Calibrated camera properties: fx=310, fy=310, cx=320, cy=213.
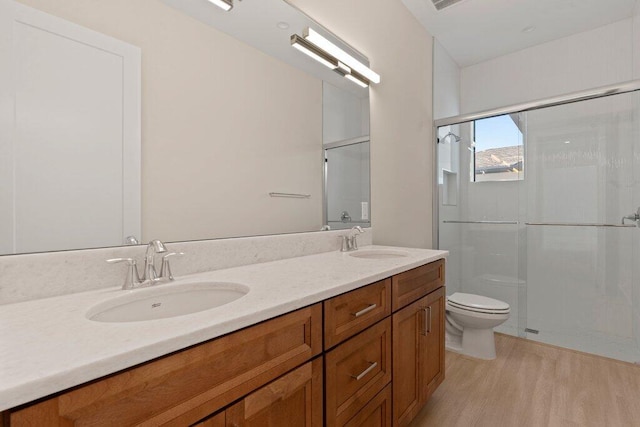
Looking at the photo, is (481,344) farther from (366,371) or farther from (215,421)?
(215,421)

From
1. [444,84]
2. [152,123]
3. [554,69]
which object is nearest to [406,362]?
[152,123]

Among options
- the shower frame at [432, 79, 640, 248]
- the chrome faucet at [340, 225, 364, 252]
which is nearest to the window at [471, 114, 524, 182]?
the shower frame at [432, 79, 640, 248]

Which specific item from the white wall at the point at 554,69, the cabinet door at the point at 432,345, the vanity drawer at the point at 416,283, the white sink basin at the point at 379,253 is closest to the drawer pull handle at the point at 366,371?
the vanity drawer at the point at 416,283

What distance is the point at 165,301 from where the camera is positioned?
92 centimetres

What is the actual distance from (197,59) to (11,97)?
21.7 inches

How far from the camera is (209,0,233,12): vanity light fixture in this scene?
1.18m

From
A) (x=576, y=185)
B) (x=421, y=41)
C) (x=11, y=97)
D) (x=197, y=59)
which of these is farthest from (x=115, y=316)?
(x=576, y=185)

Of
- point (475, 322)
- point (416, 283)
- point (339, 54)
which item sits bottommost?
point (475, 322)

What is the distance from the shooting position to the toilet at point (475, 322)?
2154mm

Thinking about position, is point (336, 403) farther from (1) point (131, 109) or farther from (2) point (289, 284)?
(1) point (131, 109)

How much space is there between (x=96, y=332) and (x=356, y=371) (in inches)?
30.4

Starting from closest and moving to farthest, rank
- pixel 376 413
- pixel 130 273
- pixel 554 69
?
1. pixel 130 273
2. pixel 376 413
3. pixel 554 69

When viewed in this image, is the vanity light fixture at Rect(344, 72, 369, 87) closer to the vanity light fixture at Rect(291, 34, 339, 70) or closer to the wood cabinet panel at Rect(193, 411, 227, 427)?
the vanity light fixture at Rect(291, 34, 339, 70)

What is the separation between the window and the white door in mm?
2814
